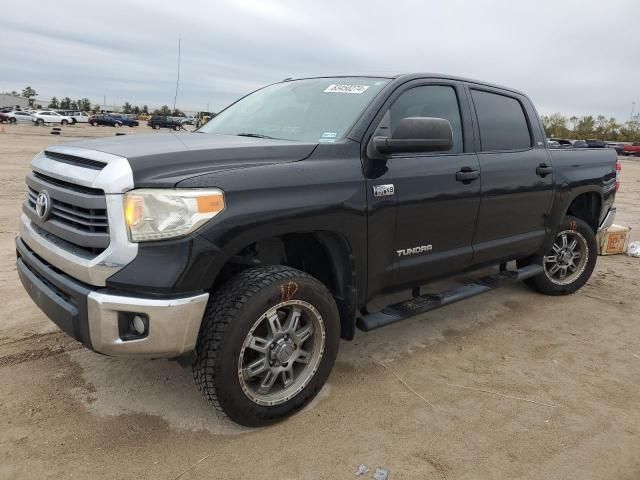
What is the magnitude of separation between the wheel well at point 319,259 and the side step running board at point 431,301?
19cm

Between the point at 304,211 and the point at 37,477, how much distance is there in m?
1.72

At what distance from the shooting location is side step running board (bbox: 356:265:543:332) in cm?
326

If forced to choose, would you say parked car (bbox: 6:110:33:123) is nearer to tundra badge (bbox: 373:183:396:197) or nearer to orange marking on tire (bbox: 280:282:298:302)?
tundra badge (bbox: 373:183:396:197)

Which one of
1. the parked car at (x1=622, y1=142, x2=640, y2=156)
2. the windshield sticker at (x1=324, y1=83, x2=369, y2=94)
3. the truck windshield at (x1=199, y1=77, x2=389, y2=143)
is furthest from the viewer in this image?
the parked car at (x1=622, y1=142, x2=640, y2=156)

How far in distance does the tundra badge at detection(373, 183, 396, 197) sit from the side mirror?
203 millimetres

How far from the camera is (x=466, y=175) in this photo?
143 inches

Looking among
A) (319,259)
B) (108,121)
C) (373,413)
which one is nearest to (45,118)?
(108,121)

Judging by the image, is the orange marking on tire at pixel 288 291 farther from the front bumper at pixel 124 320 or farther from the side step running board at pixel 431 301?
the side step running board at pixel 431 301

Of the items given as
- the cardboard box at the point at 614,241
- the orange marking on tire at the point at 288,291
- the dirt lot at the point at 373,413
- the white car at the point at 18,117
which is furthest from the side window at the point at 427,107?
the white car at the point at 18,117

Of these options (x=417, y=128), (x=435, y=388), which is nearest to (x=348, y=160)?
(x=417, y=128)

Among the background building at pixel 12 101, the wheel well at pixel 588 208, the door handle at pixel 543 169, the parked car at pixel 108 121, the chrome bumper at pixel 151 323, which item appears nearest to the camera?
the chrome bumper at pixel 151 323

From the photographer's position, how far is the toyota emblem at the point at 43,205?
2705 mm

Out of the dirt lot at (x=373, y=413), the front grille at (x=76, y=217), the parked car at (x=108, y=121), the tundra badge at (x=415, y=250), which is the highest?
the parked car at (x=108, y=121)

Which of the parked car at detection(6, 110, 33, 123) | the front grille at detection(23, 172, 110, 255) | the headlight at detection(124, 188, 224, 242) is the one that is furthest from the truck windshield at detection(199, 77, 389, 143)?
the parked car at detection(6, 110, 33, 123)
